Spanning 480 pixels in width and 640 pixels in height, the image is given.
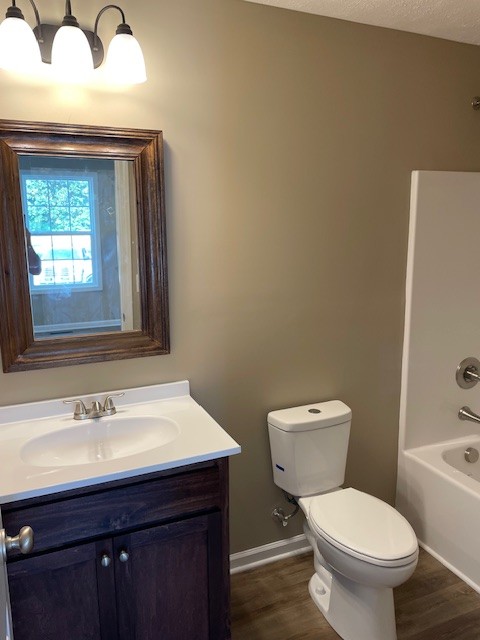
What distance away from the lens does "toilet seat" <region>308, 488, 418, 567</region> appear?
169 centimetres

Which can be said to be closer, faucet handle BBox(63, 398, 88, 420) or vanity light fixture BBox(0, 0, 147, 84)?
vanity light fixture BBox(0, 0, 147, 84)

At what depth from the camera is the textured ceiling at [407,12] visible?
6.19 ft

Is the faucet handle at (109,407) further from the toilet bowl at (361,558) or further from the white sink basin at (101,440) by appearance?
the toilet bowl at (361,558)

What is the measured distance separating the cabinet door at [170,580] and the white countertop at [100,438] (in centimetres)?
23

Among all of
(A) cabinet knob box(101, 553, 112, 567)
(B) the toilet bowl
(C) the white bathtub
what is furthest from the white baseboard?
(A) cabinet knob box(101, 553, 112, 567)

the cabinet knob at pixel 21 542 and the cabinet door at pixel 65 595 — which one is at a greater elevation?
the cabinet knob at pixel 21 542

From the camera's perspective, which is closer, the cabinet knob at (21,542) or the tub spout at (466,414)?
the cabinet knob at (21,542)

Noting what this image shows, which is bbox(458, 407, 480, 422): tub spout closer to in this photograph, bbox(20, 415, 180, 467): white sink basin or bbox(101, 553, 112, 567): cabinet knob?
bbox(20, 415, 180, 467): white sink basin

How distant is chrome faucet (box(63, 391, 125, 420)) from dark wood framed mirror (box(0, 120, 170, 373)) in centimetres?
15

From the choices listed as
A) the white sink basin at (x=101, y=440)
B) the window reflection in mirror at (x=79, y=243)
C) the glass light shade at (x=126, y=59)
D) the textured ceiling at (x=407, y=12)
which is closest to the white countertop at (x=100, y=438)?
the white sink basin at (x=101, y=440)

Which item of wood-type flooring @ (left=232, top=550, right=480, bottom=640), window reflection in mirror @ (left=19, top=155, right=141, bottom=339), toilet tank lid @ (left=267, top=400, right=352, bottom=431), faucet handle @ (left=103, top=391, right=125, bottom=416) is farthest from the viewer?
toilet tank lid @ (left=267, top=400, right=352, bottom=431)

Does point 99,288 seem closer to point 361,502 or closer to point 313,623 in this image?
point 361,502

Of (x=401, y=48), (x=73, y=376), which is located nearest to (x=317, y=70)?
(x=401, y=48)

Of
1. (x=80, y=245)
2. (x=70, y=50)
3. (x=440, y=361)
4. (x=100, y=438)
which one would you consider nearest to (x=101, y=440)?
(x=100, y=438)
